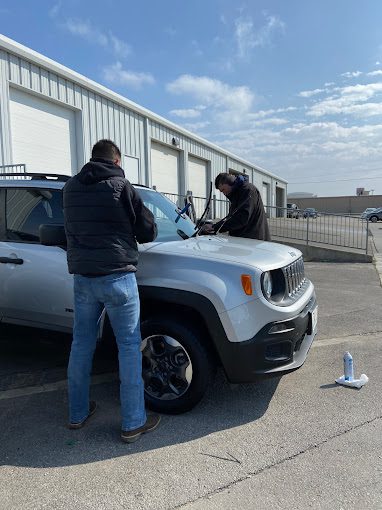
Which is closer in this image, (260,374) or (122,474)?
(122,474)

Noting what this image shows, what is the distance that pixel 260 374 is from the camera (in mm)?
3082

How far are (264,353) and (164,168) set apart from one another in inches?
545

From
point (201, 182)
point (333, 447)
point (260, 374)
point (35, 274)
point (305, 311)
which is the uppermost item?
point (201, 182)

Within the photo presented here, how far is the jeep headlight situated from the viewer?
10.2ft

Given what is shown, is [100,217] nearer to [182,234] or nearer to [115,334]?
[115,334]

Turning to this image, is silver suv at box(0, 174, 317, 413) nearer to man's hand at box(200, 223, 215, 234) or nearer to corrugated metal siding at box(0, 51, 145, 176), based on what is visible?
man's hand at box(200, 223, 215, 234)

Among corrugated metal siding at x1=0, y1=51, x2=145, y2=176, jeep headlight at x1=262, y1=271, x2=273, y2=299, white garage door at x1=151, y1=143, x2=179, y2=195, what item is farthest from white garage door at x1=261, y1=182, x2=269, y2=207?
jeep headlight at x1=262, y1=271, x2=273, y2=299

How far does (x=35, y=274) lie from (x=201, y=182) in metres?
17.1

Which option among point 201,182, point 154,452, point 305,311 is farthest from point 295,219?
point 154,452

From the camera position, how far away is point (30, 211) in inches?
154

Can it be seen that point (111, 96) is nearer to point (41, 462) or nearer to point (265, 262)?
point (265, 262)

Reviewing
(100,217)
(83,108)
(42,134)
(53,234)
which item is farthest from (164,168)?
(100,217)

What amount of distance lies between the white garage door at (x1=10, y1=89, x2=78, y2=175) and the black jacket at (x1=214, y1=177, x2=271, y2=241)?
19.6 ft

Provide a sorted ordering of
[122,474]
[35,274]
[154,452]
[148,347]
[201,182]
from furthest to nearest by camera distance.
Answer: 1. [201,182]
2. [35,274]
3. [148,347]
4. [154,452]
5. [122,474]
